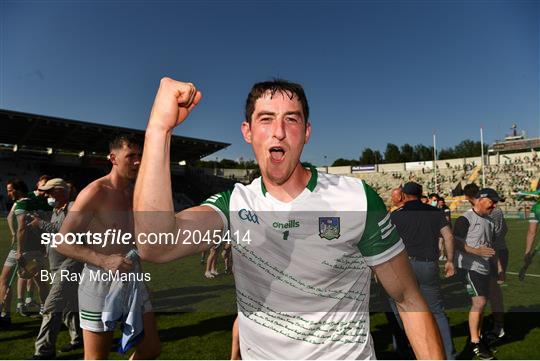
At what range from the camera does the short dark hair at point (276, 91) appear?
1722mm

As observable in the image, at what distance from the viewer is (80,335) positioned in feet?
18.2

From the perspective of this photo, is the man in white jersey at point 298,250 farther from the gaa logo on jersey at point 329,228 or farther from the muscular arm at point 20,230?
the muscular arm at point 20,230

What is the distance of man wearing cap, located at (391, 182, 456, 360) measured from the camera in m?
4.75

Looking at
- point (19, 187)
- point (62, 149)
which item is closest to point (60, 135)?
point (62, 149)

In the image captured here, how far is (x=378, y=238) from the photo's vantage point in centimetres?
166

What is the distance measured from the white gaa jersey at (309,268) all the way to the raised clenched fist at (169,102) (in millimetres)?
653

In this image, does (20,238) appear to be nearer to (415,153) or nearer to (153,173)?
(153,173)

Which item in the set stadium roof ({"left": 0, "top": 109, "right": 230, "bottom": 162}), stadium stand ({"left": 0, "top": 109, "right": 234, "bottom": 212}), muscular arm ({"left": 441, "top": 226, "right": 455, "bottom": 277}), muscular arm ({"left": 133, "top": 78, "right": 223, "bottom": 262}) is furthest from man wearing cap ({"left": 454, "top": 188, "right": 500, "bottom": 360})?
stadium stand ({"left": 0, "top": 109, "right": 234, "bottom": 212})

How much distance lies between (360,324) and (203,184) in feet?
172

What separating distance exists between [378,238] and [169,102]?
1025 mm

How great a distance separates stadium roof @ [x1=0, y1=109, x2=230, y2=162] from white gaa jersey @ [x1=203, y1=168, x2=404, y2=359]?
36.4m

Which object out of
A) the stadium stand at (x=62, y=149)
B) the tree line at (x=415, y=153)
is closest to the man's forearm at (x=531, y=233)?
the stadium stand at (x=62, y=149)

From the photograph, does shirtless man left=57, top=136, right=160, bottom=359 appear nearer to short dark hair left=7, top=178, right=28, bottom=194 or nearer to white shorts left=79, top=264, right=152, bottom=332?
white shorts left=79, top=264, right=152, bottom=332

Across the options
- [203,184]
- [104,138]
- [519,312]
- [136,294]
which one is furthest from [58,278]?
[203,184]
